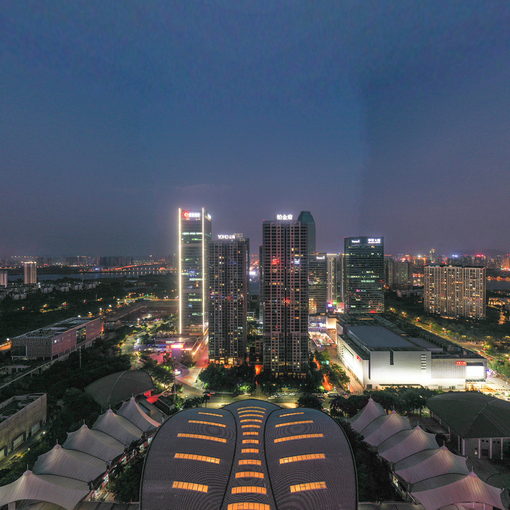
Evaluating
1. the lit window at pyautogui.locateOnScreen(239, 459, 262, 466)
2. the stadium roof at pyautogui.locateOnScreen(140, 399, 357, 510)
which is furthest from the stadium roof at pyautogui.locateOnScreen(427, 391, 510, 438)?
the lit window at pyautogui.locateOnScreen(239, 459, 262, 466)

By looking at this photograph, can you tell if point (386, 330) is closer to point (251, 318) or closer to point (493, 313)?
point (251, 318)

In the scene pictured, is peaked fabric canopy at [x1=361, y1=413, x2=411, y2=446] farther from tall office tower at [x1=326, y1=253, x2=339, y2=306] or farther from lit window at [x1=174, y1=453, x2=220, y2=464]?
tall office tower at [x1=326, y1=253, x2=339, y2=306]

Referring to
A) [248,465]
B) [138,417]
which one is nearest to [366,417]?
[248,465]

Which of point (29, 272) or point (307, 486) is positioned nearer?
point (307, 486)

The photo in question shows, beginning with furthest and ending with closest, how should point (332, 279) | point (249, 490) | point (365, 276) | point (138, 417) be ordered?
point (332, 279)
point (365, 276)
point (138, 417)
point (249, 490)

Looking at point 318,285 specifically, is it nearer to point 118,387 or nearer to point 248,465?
point 118,387

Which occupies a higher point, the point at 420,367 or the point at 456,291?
the point at 456,291
